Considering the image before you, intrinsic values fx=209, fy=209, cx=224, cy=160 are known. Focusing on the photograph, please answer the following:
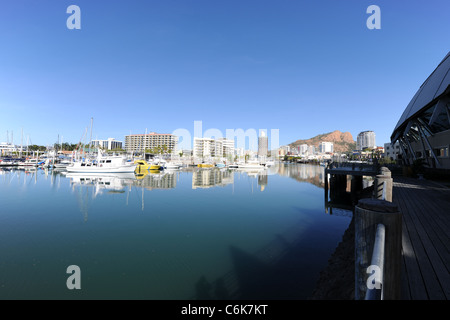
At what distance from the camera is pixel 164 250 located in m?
11.5

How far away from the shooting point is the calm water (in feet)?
26.5

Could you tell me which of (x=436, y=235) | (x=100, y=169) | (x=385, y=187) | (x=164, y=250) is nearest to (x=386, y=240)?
(x=436, y=235)

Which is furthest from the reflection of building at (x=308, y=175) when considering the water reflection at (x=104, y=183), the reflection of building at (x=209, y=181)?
the water reflection at (x=104, y=183)

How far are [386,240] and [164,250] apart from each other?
450 inches

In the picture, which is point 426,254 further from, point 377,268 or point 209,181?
point 209,181

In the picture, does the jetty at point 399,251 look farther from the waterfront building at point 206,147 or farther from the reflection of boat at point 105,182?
the waterfront building at point 206,147

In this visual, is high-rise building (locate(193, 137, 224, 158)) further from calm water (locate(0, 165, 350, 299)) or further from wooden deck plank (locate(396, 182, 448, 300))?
wooden deck plank (locate(396, 182, 448, 300))

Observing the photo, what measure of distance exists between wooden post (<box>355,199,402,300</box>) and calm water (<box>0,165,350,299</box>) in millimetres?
6546

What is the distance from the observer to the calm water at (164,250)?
806cm

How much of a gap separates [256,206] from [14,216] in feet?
71.9

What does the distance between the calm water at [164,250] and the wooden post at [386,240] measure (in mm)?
6546

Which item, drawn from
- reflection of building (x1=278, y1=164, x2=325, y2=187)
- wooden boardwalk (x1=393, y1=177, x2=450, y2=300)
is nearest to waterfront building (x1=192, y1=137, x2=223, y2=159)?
reflection of building (x1=278, y1=164, x2=325, y2=187)
